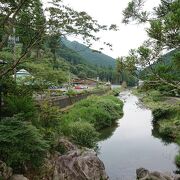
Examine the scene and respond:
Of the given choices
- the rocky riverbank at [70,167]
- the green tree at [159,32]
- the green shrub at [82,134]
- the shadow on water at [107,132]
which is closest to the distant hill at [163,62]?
the green tree at [159,32]

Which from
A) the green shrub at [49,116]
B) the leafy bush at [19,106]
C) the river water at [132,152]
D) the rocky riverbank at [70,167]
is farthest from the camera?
the river water at [132,152]

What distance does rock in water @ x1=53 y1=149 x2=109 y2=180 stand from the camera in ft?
50.1

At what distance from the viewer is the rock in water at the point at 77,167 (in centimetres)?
1528

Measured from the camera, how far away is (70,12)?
13891mm

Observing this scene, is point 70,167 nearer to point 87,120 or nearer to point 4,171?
point 4,171

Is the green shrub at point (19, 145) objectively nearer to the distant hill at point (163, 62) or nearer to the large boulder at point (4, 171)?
the large boulder at point (4, 171)

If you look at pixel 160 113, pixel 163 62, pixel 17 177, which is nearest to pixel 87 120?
pixel 160 113

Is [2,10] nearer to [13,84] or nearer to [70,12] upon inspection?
[70,12]

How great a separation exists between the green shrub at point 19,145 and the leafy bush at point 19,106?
2213 millimetres

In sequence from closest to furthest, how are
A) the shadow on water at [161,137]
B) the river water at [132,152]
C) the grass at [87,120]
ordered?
the river water at [132,152] < the grass at [87,120] < the shadow on water at [161,137]

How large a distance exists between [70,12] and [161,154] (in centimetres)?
1434

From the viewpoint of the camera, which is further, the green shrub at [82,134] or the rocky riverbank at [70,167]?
the green shrub at [82,134]

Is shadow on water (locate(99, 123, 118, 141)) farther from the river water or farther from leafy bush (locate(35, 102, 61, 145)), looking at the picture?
leafy bush (locate(35, 102, 61, 145))

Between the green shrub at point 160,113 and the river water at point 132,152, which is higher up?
the green shrub at point 160,113
